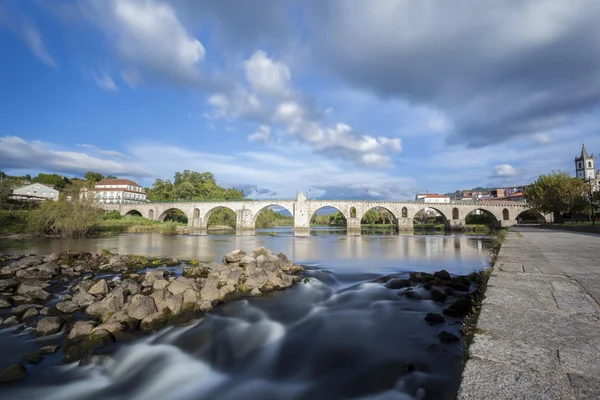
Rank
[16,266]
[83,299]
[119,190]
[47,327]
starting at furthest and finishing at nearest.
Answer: [119,190] < [16,266] < [83,299] < [47,327]

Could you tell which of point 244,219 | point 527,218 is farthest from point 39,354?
point 527,218

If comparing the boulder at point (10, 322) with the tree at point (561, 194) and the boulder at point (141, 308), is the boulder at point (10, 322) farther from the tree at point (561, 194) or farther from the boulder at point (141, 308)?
the tree at point (561, 194)

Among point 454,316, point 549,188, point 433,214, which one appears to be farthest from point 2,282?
point 433,214

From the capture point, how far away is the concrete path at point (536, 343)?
207 centimetres

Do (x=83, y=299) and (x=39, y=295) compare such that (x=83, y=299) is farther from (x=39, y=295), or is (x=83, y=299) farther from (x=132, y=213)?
(x=132, y=213)

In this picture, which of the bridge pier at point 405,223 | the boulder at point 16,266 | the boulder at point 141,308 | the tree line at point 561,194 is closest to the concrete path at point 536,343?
the boulder at point 141,308

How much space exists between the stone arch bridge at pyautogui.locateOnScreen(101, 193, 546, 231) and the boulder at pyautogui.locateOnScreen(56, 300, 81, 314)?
4972cm

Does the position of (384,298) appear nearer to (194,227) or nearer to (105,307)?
(105,307)

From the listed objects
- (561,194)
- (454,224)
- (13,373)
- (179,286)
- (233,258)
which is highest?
(561,194)

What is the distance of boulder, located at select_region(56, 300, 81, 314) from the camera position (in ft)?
23.7

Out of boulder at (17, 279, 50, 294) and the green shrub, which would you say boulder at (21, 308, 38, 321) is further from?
the green shrub

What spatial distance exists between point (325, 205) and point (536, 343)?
181ft

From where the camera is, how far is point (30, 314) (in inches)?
274

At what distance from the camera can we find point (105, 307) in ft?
22.4
